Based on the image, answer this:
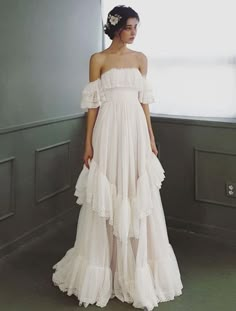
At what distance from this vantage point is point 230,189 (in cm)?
295

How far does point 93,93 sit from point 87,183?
0.46m

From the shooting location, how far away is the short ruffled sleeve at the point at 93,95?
2193 mm

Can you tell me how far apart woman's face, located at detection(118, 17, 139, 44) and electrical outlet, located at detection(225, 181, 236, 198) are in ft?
4.29

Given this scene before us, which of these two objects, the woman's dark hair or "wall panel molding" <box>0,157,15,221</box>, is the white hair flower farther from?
"wall panel molding" <box>0,157,15,221</box>

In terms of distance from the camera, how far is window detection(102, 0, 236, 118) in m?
2.92

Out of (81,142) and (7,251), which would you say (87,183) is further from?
(81,142)

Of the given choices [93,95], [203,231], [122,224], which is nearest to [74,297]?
[122,224]

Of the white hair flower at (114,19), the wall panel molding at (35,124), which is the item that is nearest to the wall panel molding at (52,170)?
the wall panel molding at (35,124)

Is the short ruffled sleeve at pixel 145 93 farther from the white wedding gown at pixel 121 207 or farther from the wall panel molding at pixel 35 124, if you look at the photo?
the wall panel molding at pixel 35 124

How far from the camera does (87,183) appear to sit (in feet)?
7.25

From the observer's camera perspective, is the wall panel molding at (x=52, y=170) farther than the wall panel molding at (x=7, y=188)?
Yes

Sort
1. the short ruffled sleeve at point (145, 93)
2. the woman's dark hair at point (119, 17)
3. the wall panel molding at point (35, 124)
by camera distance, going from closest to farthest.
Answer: the woman's dark hair at point (119, 17), the short ruffled sleeve at point (145, 93), the wall panel molding at point (35, 124)

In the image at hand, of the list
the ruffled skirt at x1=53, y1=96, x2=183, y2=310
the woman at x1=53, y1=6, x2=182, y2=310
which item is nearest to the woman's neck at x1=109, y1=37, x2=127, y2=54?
the woman at x1=53, y1=6, x2=182, y2=310

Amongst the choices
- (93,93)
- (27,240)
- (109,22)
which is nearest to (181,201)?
(27,240)
